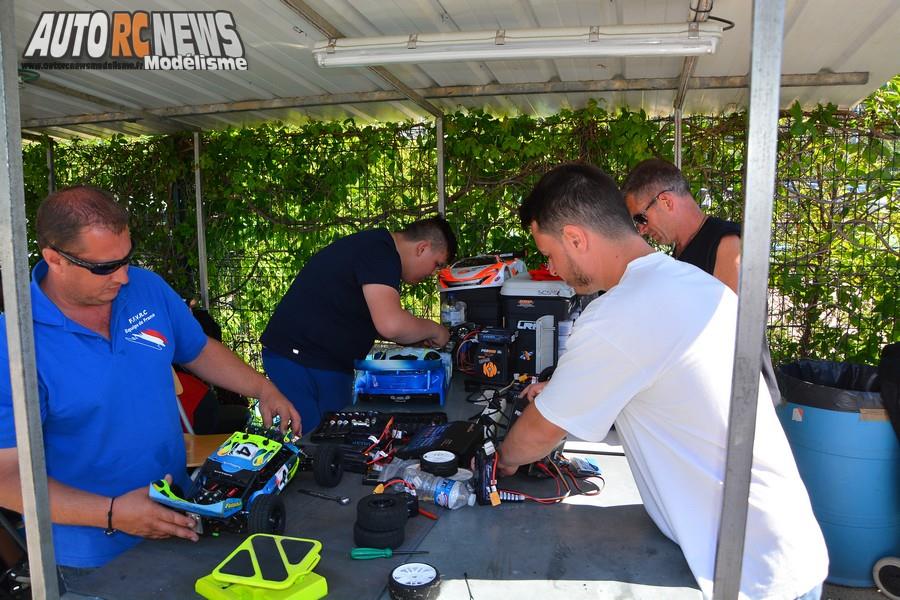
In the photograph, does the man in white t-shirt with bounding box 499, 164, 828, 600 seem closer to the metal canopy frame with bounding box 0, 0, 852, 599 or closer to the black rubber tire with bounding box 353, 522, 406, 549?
the metal canopy frame with bounding box 0, 0, 852, 599

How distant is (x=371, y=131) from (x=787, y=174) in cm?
331

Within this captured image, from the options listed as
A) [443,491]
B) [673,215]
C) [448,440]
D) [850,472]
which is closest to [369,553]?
[443,491]

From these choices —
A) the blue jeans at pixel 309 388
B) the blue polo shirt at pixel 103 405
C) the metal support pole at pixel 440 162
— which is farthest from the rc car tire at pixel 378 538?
the metal support pole at pixel 440 162

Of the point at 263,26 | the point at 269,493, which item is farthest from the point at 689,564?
the point at 263,26

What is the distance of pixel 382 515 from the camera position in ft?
5.12

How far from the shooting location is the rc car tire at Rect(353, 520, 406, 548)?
5.13 feet

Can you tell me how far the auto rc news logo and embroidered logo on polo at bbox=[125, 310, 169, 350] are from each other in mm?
1596

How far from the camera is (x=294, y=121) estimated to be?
5.59 meters

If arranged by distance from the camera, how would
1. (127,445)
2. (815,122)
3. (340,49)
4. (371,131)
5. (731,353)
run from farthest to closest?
(371,131) → (815,122) → (340,49) → (127,445) → (731,353)

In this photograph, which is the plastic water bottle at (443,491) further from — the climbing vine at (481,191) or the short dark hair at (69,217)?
the climbing vine at (481,191)

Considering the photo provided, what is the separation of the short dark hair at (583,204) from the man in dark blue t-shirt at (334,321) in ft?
5.44

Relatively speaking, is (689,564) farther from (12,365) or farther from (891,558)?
(891,558)

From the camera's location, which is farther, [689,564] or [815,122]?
[815,122]

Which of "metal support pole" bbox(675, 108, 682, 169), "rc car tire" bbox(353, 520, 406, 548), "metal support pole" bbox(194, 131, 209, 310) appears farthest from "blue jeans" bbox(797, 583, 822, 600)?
"metal support pole" bbox(194, 131, 209, 310)
